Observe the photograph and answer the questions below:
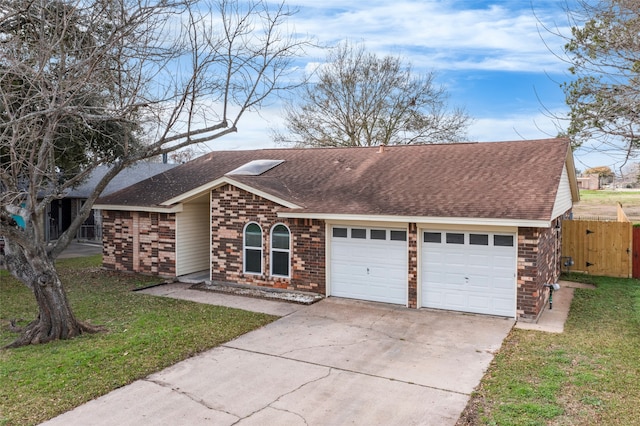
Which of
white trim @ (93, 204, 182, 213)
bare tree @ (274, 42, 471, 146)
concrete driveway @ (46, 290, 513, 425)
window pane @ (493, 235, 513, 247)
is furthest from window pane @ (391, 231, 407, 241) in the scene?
bare tree @ (274, 42, 471, 146)

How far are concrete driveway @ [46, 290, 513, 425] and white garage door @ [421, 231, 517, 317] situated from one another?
0.55m

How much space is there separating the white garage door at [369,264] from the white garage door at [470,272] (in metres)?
0.59

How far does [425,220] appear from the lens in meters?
10.8

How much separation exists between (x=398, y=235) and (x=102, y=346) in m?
6.84

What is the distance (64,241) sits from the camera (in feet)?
32.4

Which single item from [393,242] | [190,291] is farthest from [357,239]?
[190,291]

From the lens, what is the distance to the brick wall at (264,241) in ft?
41.0

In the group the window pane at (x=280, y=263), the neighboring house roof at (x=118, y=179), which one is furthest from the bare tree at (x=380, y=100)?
the window pane at (x=280, y=263)

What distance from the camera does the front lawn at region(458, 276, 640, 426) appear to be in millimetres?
5828

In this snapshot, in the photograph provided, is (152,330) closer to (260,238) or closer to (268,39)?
(260,238)

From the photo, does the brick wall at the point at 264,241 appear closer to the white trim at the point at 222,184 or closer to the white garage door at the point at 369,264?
the white trim at the point at 222,184

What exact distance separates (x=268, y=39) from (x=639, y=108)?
24.0 feet

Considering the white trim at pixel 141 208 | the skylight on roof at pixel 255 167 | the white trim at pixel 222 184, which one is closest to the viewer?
the white trim at pixel 222 184

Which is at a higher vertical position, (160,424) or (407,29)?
(407,29)
